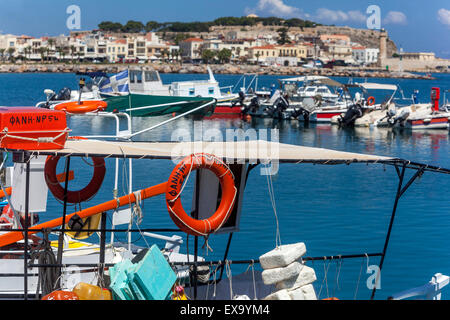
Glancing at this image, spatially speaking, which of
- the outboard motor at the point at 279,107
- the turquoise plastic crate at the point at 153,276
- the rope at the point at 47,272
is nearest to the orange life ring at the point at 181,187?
the turquoise plastic crate at the point at 153,276

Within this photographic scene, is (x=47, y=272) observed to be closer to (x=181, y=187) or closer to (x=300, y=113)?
(x=181, y=187)

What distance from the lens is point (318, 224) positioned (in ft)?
53.1

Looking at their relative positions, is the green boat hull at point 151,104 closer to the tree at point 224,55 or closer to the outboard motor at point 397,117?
→ the outboard motor at point 397,117

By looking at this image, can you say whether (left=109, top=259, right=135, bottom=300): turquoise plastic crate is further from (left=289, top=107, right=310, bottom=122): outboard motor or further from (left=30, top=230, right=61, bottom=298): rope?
(left=289, top=107, right=310, bottom=122): outboard motor

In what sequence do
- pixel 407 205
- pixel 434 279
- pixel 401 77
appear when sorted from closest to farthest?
pixel 434 279
pixel 407 205
pixel 401 77

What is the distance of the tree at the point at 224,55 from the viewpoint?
178 metres

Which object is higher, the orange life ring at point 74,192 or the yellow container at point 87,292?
the orange life ring at point 74,192

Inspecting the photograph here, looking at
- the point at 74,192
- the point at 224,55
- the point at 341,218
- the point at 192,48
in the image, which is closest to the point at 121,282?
the point at 74,192

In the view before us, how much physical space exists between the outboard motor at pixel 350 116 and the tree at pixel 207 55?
13972 centimetres

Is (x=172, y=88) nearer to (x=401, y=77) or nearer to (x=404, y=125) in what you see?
(x=404, y=125)
